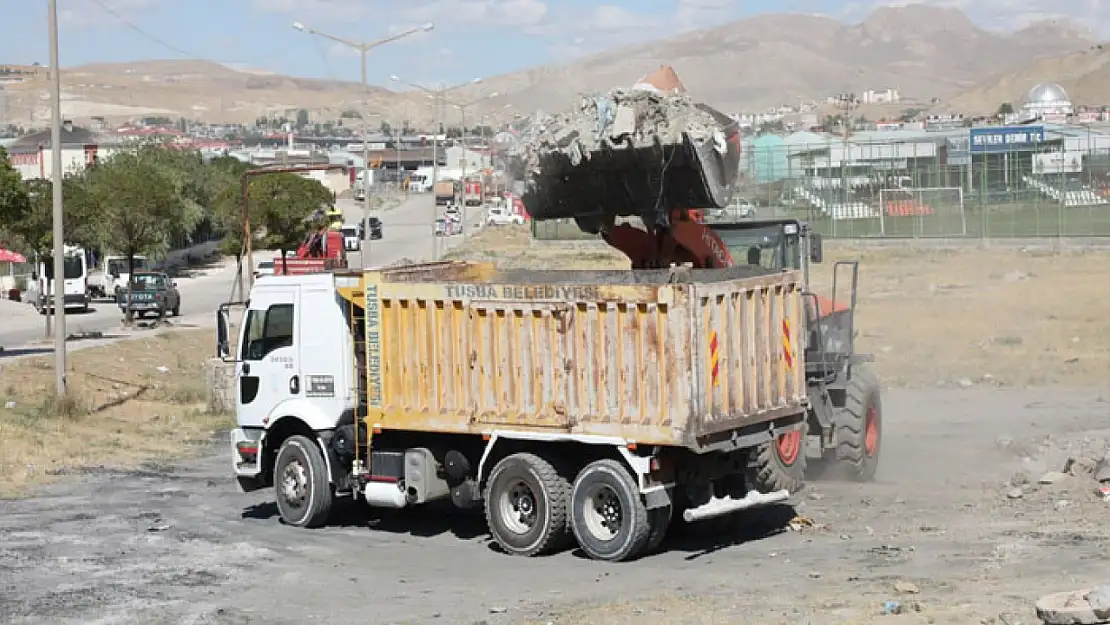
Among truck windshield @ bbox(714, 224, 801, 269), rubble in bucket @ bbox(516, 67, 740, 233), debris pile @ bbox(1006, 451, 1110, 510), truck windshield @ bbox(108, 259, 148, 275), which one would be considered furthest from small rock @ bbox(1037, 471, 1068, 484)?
truck windshield @ bbox(108, 259, 148, 275)

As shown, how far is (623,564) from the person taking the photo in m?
14.7

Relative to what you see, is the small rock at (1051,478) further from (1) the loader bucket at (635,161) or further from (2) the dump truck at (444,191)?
(2) the dump truck at (444,191)

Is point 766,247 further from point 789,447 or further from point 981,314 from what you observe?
point 981,314

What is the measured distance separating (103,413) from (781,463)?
609 inches

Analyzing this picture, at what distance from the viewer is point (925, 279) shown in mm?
48562

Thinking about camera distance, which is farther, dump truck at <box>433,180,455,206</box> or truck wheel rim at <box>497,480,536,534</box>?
dump truck at <box>433,180,455,206</box>

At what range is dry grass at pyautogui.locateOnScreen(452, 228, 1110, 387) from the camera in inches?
1220

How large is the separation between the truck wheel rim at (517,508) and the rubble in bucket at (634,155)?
404 cm

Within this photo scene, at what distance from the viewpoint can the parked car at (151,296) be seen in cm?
4872

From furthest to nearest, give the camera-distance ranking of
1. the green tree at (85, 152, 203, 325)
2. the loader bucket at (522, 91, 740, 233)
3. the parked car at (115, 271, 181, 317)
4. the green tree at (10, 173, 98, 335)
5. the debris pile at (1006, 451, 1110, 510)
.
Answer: the parked car at (115, 271, 181, 317) < the green tree at (85, 152, 203, 325) < the green tree at (10, 173, 98, 335) < the loader bucket at (522, 91, 740, 233) < the debris pile at (1006, 451, 1110, 510)

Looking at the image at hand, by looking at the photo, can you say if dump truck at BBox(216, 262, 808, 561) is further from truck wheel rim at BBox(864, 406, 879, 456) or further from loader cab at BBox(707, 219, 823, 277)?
truck wheel rim at BBox(864, 406, 879, 456)

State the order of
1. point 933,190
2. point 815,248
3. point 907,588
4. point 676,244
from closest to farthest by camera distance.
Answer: point 907,588
point 676,244
point 815,248
point 933,190

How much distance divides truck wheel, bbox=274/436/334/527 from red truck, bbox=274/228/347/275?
4.56 m

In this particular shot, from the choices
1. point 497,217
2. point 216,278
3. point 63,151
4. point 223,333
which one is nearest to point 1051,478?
point 223,333
